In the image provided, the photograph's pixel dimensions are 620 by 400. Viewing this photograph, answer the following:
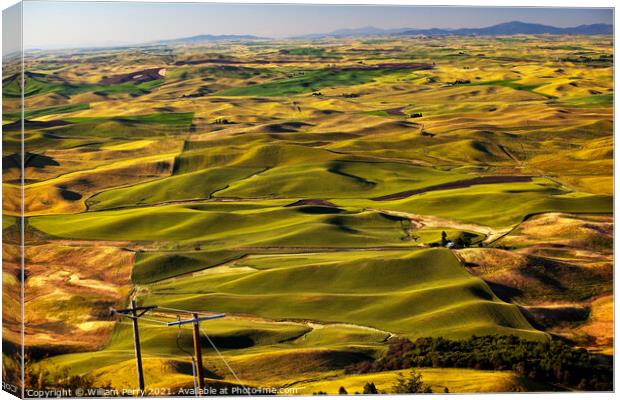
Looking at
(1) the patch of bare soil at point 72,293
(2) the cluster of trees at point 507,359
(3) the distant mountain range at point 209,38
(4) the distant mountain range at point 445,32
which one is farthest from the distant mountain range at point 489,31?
(1) the patch of bare soil at point 72,293

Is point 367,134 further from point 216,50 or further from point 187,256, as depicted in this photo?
point 187,256

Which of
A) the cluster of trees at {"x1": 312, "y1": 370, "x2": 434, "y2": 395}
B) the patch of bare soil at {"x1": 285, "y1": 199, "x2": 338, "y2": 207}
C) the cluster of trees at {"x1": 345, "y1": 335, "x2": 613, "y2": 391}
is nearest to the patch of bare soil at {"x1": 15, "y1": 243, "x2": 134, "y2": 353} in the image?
the cluster of trees at {"x1": 345, "y1": 335, "x2": 613, "y2": 391}

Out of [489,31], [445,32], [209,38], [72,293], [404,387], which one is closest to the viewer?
[404,387]

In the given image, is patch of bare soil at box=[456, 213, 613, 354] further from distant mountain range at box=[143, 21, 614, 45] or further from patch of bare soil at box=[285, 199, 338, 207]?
patch of bare soil at box=[285, 199, 338, 207]

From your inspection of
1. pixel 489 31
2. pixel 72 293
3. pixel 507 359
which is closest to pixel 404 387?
pixel 507 359

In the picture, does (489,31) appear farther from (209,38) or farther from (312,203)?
(312,203)

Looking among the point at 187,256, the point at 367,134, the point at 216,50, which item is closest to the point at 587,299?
the point at 187,256
